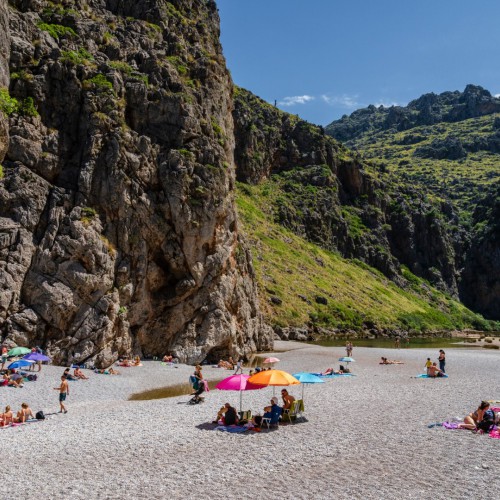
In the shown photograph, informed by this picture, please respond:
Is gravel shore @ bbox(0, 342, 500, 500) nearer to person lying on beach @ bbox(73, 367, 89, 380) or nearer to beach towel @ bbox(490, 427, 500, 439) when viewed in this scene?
beach towel @ bbox(490, 427, 500, 439)

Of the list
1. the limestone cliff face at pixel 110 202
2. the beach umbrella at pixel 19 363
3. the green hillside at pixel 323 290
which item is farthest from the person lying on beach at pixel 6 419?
the green hillside at pixel 323 290

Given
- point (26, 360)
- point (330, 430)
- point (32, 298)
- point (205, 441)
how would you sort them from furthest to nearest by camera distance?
point (32, 298), point (26, 360), point (330, 430), point (205, 441)

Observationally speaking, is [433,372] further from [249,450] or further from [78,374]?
[78,374]

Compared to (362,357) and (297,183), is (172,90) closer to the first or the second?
(362,357)

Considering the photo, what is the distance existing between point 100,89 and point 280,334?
1882 inches

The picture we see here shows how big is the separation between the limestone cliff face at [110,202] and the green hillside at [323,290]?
30.8 metres

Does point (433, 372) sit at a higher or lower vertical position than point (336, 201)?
lower

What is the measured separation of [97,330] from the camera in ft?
122

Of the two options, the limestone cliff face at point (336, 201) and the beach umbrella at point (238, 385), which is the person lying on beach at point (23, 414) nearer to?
the beach umbrella at point (238, 385)

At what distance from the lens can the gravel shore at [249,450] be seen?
13227 mm

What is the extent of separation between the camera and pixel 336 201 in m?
140

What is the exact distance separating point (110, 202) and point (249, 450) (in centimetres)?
2913

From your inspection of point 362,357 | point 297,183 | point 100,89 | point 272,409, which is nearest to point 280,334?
point 362,357

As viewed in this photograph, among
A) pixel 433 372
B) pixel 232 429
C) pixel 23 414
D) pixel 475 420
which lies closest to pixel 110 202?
pixel 23 414
